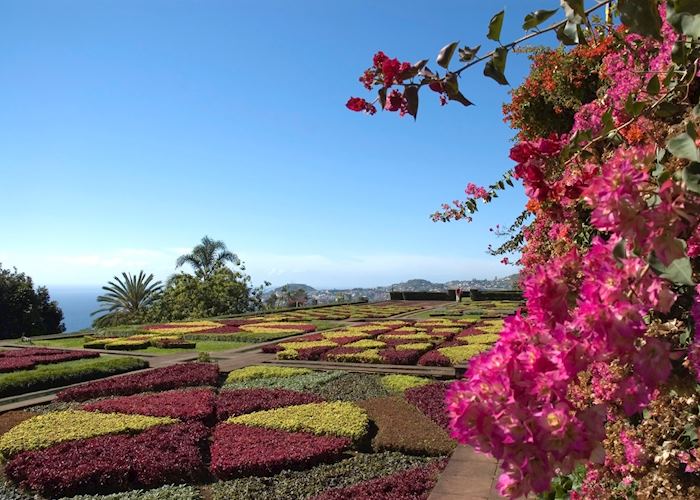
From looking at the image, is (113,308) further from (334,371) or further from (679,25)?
(679,25)

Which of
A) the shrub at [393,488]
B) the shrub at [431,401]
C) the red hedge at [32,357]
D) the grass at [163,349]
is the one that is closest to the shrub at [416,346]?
the shrub at [431,401]

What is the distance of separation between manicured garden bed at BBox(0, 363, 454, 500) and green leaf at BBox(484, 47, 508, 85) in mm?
3536

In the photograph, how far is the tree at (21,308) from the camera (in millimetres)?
28219

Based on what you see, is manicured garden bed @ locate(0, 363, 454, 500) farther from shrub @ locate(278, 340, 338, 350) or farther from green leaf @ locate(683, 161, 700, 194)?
shrub @ locate(278, 340, 338, 350)

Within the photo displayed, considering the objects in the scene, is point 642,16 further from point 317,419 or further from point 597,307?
point 317,419

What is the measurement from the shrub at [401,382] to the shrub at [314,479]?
9.37ft

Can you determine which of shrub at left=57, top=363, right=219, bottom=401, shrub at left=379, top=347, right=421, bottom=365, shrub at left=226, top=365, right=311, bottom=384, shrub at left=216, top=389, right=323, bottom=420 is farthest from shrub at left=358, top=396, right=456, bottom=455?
shrub at left=57, top=363, right=219, bottom=401

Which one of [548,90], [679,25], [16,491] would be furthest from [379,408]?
[679,25]

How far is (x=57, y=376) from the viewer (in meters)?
9.30

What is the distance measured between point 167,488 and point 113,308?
108ft

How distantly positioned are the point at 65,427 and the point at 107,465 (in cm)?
180

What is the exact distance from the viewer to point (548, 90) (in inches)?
254

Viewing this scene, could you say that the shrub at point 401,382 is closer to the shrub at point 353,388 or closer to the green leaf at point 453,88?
the shrub at point 353,388

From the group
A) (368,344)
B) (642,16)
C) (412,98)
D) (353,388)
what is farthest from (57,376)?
(642,16)
